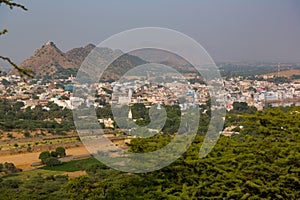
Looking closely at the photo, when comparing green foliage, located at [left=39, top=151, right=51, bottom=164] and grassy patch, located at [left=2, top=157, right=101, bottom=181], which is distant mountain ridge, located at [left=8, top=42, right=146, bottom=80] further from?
grassy patch, located at [left=2, top=157, right=101, bottom=181]

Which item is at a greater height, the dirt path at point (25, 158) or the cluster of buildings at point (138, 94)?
the cluster of buildings at point (138, 94)

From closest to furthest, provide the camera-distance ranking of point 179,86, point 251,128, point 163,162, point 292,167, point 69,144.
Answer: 1. point 292,167
2. point 163,162
3. point 251,128
4. point 69,144
5. point 179,86

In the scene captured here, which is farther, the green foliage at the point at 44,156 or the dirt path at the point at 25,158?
the green foliage at the point at 44,156

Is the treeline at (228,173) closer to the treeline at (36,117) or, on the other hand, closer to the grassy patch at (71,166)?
the grassy patch at (71,166)

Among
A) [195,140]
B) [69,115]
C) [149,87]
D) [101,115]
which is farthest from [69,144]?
[195,140]

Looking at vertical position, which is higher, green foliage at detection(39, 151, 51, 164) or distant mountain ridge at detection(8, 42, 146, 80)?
distant mountain ridge at detection(8, 42, 146, 80)

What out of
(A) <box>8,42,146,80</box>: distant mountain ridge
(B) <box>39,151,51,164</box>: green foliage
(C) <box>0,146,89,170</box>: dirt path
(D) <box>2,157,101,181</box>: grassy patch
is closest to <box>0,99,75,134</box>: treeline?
(C) <box>0,146,89,170</box>: dirt path

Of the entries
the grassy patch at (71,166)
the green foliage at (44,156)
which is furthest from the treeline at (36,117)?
the grassy patch at (71,166)

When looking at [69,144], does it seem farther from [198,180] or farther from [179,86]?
[198,180]
